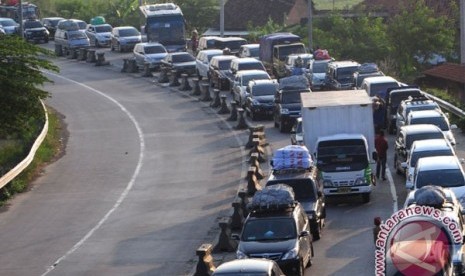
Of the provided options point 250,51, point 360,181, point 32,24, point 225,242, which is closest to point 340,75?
point 250,51

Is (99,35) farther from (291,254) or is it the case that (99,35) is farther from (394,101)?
(291,254)

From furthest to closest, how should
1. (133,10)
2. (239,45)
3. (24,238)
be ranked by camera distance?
(133,10), (239,45), (24,238)

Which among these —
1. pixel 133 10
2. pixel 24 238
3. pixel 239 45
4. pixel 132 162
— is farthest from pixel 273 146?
pixel 133 10

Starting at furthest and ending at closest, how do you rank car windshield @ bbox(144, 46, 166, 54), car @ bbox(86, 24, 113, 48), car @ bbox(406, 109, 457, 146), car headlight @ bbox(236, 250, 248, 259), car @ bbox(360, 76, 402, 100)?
1. car @ bbox(86, 24, 113, 48)
2. car windshield @ bbox(144, 46, 166, 54)
3. car @ bbox(360, 76, 402, 100)
4. car @ bbox(406, 109, 457, 146)
5. car headlight @ bbox(236, 250, 248, 259)

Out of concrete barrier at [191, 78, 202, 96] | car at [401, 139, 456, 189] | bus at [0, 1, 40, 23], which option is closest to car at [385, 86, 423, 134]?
car at [401, 139, 456, 189]

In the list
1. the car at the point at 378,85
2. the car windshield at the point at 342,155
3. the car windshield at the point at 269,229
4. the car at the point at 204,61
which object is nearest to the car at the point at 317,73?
the car at the point at 204,61

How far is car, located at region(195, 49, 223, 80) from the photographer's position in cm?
6341

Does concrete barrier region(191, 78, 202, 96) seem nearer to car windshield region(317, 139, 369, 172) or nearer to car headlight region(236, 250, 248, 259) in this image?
car windshield region(317, 139, 369, 172)

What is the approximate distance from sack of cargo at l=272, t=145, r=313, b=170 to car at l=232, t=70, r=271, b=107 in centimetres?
2067

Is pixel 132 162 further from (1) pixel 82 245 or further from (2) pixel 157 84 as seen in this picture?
(2) pixel 157 84

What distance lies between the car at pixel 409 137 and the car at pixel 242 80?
15.4m

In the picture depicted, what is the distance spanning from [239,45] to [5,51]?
2965 cm

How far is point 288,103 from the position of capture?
48.1 m

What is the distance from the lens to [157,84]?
65062 millimetres
